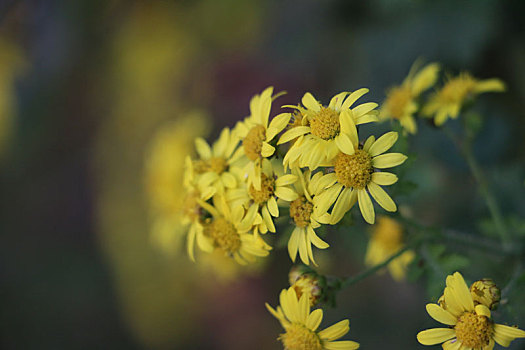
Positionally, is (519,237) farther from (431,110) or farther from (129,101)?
(129,101)

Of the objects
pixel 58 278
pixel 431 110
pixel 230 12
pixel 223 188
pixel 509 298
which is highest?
pixel 230 12

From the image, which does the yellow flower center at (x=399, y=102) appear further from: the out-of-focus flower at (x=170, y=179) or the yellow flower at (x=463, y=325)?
the out-of-focus flower at (x=170, y=179)

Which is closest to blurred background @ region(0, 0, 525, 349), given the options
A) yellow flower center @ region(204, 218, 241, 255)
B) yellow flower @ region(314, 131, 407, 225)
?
yellow flower @ region(314, 131, 407, 225)

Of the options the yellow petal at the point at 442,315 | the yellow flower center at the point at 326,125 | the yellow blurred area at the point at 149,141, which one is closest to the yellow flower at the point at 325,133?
the yellow flower center at the point at 326,125

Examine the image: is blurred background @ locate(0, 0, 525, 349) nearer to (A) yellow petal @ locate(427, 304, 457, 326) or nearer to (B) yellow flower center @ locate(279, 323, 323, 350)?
(A) yellow petal @ locate(427, 304, 457, 326)

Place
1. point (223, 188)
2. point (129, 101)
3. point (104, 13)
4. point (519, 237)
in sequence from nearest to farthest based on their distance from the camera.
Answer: point (223, 188) < point (519, 237) < point (104, 13) < point (129, 101)

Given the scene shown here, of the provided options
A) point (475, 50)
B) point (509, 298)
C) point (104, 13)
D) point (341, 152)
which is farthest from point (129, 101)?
point (509, 298)

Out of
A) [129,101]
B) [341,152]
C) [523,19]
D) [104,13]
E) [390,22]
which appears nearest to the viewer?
[341,152]
